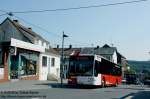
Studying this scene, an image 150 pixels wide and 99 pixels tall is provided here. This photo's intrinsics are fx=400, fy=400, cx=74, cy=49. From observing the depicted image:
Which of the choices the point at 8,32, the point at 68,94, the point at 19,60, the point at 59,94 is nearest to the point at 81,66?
the point at 68,94

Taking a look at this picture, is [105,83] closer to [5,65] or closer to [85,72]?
[85,72]

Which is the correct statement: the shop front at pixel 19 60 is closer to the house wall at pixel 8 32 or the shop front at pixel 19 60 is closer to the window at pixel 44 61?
the window at pixel 44 61

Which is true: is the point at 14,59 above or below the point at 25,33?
below

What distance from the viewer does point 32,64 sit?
1922 inches

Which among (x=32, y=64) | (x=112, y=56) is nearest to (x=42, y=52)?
(x=32, y=64)

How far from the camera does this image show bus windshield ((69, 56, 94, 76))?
3488 cm

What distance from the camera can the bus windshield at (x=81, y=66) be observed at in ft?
114

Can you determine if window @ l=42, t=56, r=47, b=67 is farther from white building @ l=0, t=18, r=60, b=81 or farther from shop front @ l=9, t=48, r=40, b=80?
shop front @ l=9, t=48, r=40, b=80

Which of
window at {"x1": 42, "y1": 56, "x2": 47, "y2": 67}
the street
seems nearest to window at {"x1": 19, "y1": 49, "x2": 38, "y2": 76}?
window at {"x1": 42, "y1": 56, "x2": 47, "y2": 67}

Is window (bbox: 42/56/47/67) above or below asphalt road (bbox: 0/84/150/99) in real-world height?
above

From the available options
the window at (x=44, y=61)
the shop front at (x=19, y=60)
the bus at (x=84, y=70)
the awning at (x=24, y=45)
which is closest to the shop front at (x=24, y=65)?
the shop front at (x=19, y=60)

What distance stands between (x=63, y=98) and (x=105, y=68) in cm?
1843

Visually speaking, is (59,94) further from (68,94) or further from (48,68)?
(48,68)

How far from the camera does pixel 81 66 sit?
35.1 m
